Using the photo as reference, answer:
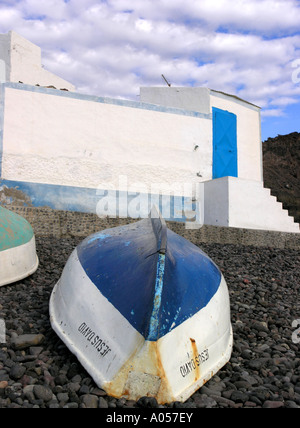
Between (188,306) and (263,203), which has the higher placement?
(263,203)

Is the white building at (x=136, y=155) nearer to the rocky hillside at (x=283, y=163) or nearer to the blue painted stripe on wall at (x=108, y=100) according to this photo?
the blue painted stripe on wall at (x=108, y=100)

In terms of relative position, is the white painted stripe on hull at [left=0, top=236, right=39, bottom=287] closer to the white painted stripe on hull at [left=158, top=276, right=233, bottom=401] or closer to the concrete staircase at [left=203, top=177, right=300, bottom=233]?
the white painted stripe on hull at [left=158, top=276, right=233, bottom=401]

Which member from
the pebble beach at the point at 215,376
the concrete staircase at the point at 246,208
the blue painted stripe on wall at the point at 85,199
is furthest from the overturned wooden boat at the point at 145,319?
the concrete staircase at the point at 246,208

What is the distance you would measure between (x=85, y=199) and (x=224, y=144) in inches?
216

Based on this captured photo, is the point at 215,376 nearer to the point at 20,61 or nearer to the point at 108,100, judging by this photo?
the point at 108,100

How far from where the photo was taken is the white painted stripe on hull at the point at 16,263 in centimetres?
463

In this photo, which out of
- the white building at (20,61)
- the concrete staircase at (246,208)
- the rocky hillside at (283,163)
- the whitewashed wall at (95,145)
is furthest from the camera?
the rocky hillside at (283,163)

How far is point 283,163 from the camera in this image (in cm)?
3409

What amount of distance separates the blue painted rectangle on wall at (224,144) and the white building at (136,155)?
1.4 inches

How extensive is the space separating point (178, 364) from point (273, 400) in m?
0.75

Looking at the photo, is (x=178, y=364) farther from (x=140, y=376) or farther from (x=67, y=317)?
(x=67, y=317)

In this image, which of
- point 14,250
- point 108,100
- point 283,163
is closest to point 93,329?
point 14,250

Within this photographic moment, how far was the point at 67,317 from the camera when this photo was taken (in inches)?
125
